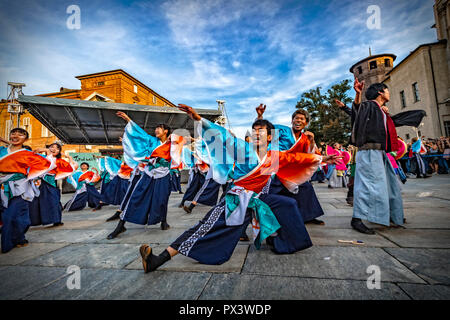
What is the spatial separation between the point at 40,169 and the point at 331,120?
27.5m

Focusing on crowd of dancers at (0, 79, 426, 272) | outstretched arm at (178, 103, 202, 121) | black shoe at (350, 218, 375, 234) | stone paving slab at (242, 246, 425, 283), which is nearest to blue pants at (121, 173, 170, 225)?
crowd of dancers at (0, 79, 426, 272)

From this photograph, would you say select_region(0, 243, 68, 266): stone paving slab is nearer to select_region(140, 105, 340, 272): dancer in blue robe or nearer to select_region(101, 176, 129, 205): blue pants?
select_region(140, 105, 340, 272): dancer in blue robe

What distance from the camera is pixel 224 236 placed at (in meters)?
1.98

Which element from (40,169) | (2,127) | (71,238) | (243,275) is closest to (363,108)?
(243,275)

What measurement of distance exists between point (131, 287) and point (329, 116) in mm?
28558

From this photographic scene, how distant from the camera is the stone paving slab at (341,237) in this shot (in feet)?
7.33

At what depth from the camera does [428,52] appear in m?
18.5

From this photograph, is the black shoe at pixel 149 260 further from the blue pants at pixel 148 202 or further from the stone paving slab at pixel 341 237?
the stone paving slab at pixel 341 237

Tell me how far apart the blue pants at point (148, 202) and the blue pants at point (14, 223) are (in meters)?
1.35

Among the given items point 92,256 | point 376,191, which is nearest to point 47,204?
point 92,256

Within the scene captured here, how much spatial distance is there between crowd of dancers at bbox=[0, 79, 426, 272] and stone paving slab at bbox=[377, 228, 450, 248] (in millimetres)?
160

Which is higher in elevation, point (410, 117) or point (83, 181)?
point (410, 117)

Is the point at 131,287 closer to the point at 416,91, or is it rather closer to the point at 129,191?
the point at 129,191
